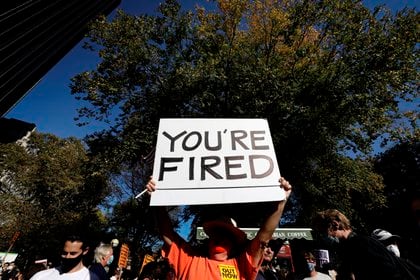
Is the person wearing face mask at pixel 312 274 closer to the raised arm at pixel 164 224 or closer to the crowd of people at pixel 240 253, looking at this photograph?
the crowd of people at pixel 240 253

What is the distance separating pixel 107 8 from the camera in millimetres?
13492

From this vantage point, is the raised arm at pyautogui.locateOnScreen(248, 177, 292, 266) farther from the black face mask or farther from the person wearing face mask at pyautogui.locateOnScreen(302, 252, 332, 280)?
the person wearing face mask at pyautogui.locateOnScreen(302, 252, 332, 280)

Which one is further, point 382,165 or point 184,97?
point 382,165

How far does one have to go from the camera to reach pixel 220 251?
2445 mm

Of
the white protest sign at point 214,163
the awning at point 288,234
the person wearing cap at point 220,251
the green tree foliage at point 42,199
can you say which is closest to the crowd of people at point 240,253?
the person wearing cap at point 220,251

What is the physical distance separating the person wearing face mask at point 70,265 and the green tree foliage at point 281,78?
9.58 m

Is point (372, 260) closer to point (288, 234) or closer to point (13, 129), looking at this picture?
point (13, 129)

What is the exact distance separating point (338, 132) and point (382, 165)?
16.1m

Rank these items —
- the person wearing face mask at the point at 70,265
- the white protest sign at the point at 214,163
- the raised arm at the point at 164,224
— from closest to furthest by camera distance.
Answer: the raised arm at the point at 164,224
the white protest sign at the point at 214,163
the person wearing face mask at the point at 70,265

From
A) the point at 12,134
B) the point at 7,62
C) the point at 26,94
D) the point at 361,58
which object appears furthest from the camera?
the point at 361,58

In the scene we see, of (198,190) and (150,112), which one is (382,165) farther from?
(198,190)

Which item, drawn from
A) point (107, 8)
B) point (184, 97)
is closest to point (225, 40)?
point (184, 97)

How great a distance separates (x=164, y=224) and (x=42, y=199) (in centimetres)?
3145

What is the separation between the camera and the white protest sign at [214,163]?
2523 mm
